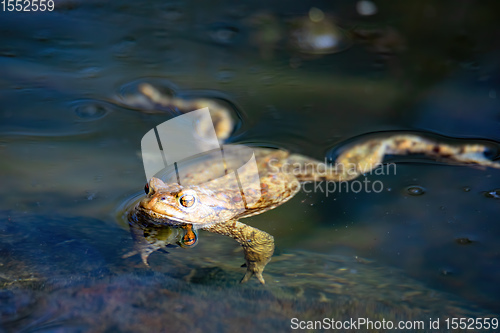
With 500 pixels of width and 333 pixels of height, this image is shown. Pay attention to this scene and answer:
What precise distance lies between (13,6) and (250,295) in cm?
504

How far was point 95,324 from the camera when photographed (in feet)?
6.50

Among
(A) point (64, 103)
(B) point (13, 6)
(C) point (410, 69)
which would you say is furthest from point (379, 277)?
(B) point (13, 6)

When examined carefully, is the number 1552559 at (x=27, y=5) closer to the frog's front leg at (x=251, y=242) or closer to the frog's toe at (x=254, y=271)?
the frog's front leg at (x=251, y=242)

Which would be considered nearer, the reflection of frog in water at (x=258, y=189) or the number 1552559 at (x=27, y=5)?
the reflection of frog in water at (x=258, y=189)

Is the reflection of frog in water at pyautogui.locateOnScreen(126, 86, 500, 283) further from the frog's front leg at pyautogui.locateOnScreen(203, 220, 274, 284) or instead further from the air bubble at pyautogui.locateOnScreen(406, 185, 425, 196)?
the air bubble at pyautogui.locateOnScreen(406, 185, 425, 196)

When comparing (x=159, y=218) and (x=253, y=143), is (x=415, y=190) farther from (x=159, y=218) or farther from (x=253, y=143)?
(x=159, y=218)

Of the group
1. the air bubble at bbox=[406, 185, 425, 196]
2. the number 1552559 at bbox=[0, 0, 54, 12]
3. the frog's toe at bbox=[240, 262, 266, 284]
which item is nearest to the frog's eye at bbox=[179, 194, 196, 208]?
Result: the frog's toe at bbox=[240, 262, 266, 284]

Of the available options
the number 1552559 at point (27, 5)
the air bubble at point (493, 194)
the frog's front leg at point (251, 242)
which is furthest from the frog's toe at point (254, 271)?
the number 1552559 at point (27, 5)

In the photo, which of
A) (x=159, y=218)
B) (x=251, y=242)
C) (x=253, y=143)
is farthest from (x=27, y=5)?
(x=251, y=242)

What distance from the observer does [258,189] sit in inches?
135

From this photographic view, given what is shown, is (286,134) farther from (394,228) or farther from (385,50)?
(385,50)

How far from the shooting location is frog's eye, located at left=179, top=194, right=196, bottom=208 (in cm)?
277

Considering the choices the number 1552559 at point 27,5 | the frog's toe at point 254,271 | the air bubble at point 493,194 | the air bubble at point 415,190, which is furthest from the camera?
the number 1552559 at point 27,5

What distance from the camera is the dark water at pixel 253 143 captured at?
232 cm
